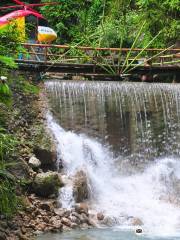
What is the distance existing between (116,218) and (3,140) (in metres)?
4.61

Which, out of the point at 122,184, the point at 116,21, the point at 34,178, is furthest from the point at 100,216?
the point at 116,21

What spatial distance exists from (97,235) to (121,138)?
17.6ft

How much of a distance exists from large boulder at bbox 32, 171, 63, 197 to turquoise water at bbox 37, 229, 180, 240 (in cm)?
140

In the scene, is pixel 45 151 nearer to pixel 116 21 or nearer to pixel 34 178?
pixel 34 178

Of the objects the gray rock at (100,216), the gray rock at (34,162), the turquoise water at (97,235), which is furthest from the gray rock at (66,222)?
the gray rock at (34,162)

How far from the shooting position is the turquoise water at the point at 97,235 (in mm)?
9453

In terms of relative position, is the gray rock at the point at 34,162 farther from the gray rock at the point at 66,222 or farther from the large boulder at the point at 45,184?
the gray rock at the point at 66,222

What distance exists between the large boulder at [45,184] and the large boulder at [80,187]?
555 millimetres

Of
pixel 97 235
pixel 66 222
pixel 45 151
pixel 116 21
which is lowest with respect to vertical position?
pixel 97 235

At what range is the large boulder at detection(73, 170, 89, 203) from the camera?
38.1 feet

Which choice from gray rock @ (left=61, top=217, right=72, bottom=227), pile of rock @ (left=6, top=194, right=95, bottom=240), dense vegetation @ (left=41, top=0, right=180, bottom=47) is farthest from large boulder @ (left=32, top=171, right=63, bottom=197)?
dense vegetation @ (left=41, top=0, right=180, bottom=47)

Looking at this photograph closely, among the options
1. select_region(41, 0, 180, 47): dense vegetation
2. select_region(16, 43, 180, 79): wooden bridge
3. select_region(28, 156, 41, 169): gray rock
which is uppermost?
select_region(41, 0, 180, 47): dense vegetation

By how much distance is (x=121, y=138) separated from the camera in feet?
48.8

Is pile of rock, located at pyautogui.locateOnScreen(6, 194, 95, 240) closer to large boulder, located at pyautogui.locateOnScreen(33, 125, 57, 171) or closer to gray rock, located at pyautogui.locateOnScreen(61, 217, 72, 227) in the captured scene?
gray rock, located at pyautogui.locateOnScreen(61, 217, 72, 227)
